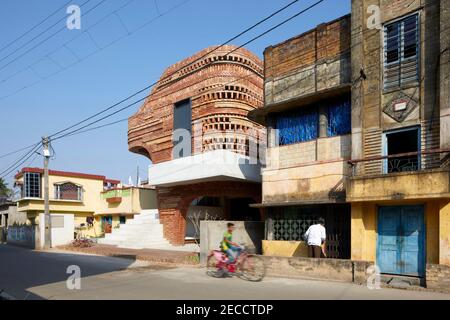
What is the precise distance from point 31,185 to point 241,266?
2642cm

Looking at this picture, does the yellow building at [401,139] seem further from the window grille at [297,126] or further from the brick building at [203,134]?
the brick building at [203,134]

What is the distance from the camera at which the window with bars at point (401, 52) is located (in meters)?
10.7

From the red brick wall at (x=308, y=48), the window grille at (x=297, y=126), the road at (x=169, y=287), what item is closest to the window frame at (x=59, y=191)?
the road at (x=169, y=287)

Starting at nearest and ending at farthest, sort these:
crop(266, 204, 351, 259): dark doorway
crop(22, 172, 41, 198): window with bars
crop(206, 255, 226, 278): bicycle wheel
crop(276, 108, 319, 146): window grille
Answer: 1. crop(206, 255, 226, 278): bicycle wheel
2. crop(266, 204, 351, 259): dark doorway
3. crop(276, 108, 319, 146): window grille
4. crop(22, 172, 41, 198): window with bars

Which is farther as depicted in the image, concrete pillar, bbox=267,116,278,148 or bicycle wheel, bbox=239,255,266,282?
concrete pillar, bbox=267,116,278,148

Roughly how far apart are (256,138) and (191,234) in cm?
735

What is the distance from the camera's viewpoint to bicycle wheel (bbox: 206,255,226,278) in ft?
37.6

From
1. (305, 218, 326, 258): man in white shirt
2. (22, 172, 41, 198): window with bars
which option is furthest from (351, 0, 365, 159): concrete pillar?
(22, 172, 41, 198): window with bars

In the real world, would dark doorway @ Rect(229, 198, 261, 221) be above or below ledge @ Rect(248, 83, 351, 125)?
below

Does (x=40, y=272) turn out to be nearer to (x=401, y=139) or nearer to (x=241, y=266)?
(x=241, y=266)

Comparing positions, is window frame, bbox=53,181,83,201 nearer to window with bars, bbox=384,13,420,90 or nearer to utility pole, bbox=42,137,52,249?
utility pole, bbox=42,137,52,249

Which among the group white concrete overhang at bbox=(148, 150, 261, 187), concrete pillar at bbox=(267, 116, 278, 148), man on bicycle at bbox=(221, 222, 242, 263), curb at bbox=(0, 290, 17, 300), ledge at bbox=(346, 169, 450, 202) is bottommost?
curb at bbox=(0, 290, 17, 300)

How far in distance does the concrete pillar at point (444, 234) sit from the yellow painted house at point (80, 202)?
20984 millimetres

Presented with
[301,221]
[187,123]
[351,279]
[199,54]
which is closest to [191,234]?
[187,123]
